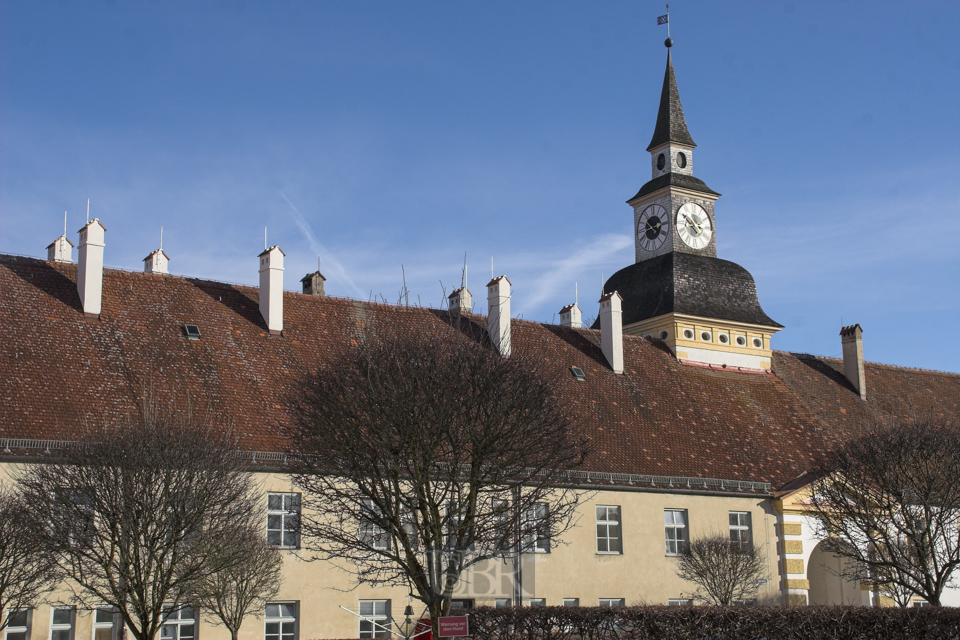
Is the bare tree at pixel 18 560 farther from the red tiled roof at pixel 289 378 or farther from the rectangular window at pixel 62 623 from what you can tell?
the red tiled roof at pixel 289 378

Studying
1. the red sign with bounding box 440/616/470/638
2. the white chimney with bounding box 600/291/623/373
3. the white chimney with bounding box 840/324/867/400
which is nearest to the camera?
the red sign with bounding box 440/616/470/638

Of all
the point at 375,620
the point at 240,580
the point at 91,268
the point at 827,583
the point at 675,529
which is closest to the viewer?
the point at 240,580

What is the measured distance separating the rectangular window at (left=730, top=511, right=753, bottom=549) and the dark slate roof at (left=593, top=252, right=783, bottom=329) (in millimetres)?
9657

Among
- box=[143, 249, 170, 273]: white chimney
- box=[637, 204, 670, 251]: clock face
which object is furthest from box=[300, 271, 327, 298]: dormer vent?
box=[637, 204, 670, 251]: clock face

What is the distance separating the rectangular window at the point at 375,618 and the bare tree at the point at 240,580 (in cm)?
298

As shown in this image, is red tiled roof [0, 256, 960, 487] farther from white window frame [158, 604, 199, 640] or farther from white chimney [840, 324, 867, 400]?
white window frame [158, 604, 199, 640]

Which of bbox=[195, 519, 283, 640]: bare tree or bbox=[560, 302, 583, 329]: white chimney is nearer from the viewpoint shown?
bbox=[195, 519, 283, 640]: bare tree

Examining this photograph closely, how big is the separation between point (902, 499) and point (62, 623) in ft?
69.5

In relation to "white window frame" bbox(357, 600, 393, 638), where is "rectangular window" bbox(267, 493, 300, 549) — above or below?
above

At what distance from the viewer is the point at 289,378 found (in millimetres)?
30531

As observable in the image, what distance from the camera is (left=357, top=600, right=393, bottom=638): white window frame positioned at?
91.7 ft

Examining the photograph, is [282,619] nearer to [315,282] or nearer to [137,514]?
[137,514]

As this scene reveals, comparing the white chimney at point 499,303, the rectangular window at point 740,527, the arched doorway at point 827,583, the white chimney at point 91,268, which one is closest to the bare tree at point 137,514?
the white chimney at point 91,268

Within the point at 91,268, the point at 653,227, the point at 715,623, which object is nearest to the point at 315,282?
the point at 91,268
